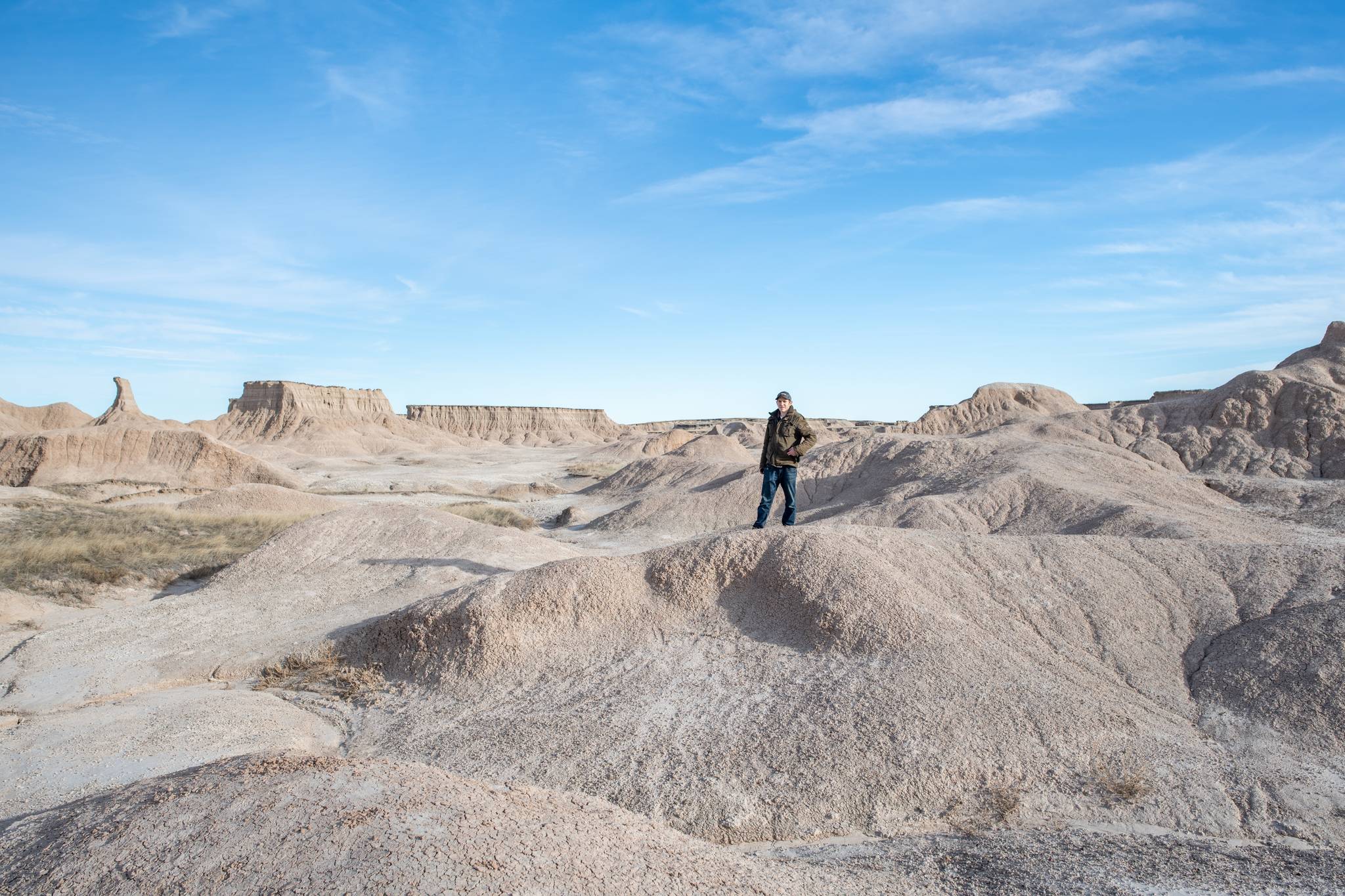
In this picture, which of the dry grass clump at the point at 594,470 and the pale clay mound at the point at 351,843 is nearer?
the pale clay mound at the point at 351,843

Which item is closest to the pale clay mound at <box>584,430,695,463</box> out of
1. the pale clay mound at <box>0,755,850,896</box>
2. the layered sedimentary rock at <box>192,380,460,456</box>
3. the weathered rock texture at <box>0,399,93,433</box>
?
the layered sedimentary rock at <box>192,380,460,456</box>

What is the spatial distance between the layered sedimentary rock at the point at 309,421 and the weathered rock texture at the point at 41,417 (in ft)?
39.0

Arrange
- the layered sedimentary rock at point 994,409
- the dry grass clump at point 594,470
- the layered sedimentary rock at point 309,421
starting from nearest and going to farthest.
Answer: the layered sedimentary rock at point 994,409, the dry grass clump at point 594,470, the layered sedimentary rock at point 309,421

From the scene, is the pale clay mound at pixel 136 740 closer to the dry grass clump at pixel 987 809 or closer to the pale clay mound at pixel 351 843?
the pale clay mound at pixel 351 843

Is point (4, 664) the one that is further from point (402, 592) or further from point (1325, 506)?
point (1325, 506)

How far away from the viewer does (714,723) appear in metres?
5.59

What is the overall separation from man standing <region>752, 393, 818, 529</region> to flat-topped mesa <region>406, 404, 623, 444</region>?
66620 mm

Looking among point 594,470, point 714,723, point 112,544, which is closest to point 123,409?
point 594,470

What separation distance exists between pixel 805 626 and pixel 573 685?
74.7 inches

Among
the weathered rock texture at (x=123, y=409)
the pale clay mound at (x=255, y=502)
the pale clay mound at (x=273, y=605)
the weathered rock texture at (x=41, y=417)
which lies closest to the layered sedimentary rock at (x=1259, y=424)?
the pale clay mound at (x=273, y=605)

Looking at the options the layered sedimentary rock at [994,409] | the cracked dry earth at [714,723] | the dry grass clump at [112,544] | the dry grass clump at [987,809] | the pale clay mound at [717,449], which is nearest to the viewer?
the cracked dry earth at [714,723]

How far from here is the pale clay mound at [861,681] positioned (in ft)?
15.6

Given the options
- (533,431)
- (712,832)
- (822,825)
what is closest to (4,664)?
(712,832)

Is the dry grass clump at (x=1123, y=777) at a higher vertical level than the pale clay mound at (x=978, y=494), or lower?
lower
